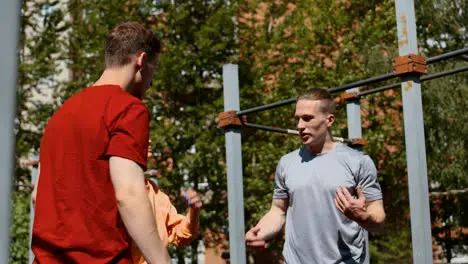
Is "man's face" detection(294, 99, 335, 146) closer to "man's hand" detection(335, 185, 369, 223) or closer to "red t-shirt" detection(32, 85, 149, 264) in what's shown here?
"man's hand" detection(335, 185, 369, 223)

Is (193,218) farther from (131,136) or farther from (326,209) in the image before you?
(131,136)

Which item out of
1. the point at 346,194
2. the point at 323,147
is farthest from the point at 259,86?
the point at 346,194

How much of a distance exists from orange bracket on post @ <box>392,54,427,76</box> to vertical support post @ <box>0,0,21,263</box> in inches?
129

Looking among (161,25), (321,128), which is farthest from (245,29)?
(321,128)

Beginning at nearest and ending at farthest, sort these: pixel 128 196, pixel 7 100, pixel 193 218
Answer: pixel 7 100 < pixel 128 196 < pixel 193 218

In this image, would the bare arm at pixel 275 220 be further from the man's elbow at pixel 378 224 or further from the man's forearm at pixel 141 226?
the man's forearm at pixel 141 226

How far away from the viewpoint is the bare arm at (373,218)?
11.9 feet

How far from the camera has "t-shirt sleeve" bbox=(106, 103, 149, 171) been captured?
2.18 metres

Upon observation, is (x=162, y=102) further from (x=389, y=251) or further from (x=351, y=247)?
(x=351, y=247)

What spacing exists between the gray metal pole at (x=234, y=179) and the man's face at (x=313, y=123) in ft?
4.43

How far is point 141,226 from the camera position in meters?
2.16

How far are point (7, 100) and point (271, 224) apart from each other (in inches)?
133

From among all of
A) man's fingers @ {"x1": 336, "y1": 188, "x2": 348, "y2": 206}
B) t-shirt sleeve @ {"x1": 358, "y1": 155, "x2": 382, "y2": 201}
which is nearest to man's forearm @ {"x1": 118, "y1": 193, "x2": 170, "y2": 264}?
man's fingers @ {"x1": 336, "y1": 188, "x2": 348, "y2": 206}

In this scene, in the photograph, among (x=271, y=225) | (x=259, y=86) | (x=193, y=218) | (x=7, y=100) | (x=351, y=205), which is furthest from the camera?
(x=259, y=86)
